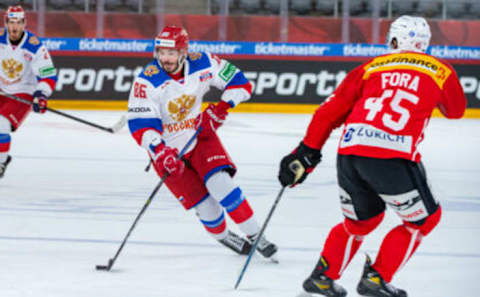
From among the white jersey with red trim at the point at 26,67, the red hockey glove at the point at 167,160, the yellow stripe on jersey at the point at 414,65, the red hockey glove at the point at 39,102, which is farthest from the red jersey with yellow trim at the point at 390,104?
the white jersey with red trim at the point at 26,67

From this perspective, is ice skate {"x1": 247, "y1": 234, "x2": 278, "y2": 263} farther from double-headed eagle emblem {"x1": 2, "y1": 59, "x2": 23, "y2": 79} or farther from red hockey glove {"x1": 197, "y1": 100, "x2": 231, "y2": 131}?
double-headed eagle emblem {"x1": 2, "y1": 59, "x2": 23, "y2": 79}

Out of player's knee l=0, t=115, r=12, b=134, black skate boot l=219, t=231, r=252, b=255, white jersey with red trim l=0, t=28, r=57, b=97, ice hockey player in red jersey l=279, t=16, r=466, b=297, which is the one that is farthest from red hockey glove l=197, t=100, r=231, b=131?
player's knee l=0, t=115, r=12, b=134

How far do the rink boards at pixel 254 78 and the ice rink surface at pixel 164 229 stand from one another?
3462 mm

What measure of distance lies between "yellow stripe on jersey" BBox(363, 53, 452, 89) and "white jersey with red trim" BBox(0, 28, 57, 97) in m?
3.68

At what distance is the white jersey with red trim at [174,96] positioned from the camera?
3.79 m

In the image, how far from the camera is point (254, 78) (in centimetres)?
1198

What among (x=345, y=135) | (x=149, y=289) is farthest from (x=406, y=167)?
(x=149, y=289)

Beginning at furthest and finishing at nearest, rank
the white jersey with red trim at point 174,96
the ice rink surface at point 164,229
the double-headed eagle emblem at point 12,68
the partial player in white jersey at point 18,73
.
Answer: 1. the double-headed eagle emblem at point 12,68
2. the partial player in white jersey at point 18,73
3. the white jersey with red trim at point 174,96
4. the ice rink surface at point 164,229

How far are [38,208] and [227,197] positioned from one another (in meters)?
1.81

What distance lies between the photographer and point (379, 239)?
14.7ft

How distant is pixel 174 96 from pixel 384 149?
1375 millimetres

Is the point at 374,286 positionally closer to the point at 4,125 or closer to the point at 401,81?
the point at 401,81

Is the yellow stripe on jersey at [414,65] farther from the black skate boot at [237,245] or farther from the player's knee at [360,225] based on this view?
the black skate boot at [237,245]

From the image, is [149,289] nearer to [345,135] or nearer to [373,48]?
[345,135]
